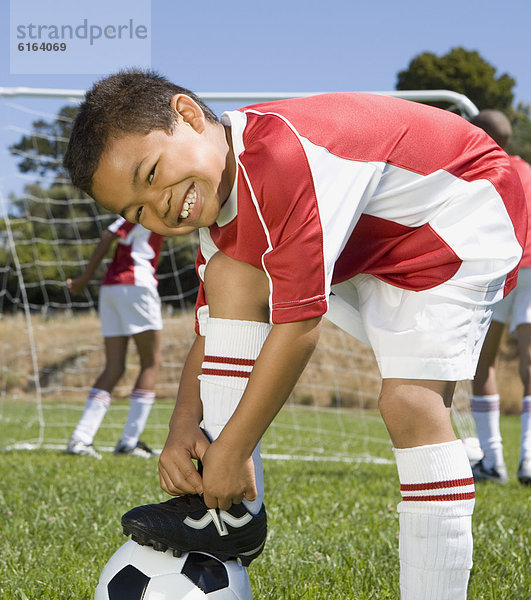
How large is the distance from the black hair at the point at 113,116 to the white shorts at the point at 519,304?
281 centimetres

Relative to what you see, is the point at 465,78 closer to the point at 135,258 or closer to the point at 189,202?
the point at 135,258

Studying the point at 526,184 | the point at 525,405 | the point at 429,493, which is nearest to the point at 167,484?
the point at 429,493

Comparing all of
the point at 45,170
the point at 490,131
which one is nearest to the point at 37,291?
the point at 45,170

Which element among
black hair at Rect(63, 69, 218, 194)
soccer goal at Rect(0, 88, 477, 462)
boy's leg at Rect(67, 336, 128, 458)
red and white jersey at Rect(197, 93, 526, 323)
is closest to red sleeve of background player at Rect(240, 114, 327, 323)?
red and white jersey at Rect(197, 93, 526, 323)

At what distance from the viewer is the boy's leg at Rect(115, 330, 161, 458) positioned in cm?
515

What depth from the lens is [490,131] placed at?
4.00m

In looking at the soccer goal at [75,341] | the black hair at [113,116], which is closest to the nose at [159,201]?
the black hair at [113,116]

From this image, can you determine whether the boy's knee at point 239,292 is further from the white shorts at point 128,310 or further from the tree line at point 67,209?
the tree line at point 67,209

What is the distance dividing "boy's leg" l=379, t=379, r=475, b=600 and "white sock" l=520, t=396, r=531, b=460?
249cm

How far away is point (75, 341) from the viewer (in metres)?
13.1

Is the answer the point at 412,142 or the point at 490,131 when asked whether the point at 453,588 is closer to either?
the point at 412,142

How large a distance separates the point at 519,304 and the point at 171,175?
299cm

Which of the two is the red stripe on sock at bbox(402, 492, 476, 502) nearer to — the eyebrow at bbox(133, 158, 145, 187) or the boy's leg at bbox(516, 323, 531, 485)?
the eyebrow at bbox(133, 158, 145, 187)

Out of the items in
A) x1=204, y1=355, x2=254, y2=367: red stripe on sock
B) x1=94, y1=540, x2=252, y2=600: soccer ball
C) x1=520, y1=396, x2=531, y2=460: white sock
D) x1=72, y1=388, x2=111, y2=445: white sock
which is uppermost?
x1=204, y1=355, x2=254, y2=367: red stripe on sock
